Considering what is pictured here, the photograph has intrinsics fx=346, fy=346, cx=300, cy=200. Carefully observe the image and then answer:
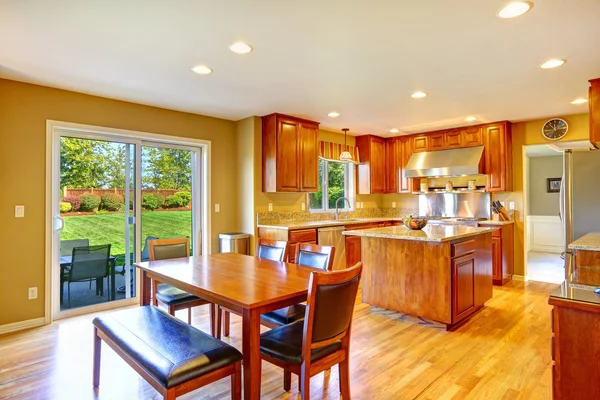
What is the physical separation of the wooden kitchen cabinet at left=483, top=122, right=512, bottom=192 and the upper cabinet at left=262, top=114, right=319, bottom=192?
8.75 feet

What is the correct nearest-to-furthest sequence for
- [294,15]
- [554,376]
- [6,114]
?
1. [554,376]
2. [294,15]
3. [6,114]

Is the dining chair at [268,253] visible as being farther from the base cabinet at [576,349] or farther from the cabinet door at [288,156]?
the base cabinet at [576,349]

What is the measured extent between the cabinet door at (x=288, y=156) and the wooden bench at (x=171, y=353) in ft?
9.21

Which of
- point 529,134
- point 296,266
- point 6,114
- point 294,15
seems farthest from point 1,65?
point 529,134

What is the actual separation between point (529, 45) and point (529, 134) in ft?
9.75

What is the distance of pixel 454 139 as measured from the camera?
219 inches

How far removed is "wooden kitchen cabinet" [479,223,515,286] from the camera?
15.9 feet

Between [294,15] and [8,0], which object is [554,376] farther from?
[8,0]

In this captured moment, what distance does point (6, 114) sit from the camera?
10.5ft

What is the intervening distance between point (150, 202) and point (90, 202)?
25.8 inches

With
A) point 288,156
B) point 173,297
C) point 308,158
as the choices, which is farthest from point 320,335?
point 308,158

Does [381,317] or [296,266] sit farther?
[381,317]

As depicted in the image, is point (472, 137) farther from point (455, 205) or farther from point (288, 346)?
point (288, 346)

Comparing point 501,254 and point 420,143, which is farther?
point 420,143
